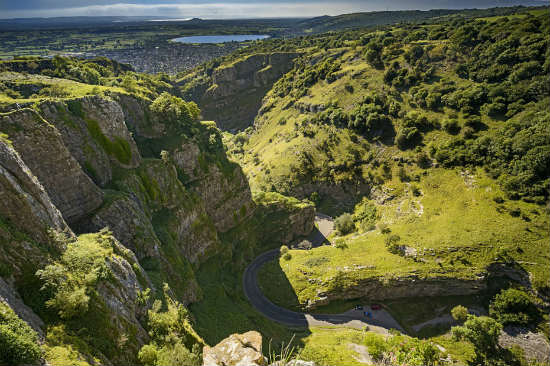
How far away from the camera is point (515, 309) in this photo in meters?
58.7

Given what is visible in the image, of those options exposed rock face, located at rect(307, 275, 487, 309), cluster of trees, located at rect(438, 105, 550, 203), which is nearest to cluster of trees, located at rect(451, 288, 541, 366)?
exposed rock face, located at rect(307, 275, 487, 309)

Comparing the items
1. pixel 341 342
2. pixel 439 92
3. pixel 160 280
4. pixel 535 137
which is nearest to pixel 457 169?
pixel 535 137

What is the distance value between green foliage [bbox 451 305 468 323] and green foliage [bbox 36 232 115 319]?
74146 mm

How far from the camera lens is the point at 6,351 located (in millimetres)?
14211

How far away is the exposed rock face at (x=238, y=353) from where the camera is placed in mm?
22016

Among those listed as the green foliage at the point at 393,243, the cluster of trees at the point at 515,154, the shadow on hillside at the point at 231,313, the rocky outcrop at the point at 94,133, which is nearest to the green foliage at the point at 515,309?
the green foliage at the point at 393,243

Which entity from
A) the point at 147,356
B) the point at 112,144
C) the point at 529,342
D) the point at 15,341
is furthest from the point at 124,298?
the point at 529,342

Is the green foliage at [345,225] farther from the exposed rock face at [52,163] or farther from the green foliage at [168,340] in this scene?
the exposed rock face at [52,163]

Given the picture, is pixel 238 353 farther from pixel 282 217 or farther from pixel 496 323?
pixel 282 217

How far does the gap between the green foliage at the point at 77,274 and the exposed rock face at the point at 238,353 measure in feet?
39.9

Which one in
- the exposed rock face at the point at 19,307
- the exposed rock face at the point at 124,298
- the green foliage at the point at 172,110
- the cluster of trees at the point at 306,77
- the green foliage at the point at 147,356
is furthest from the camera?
the cluster of trees at the point at 306,77

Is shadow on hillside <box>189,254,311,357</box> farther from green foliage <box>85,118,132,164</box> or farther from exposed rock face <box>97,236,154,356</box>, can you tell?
green foliage <box>85,118,132,164</box>

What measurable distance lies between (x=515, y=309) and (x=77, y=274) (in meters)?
85.3

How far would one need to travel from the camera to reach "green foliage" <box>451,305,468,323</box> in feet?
199
